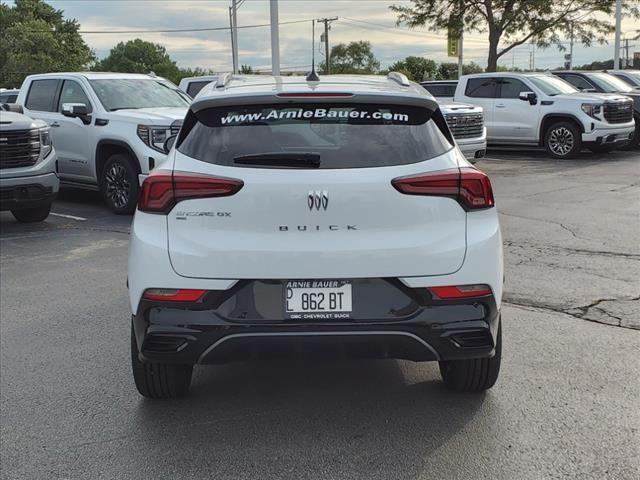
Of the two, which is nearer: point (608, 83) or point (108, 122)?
point (108, 122)

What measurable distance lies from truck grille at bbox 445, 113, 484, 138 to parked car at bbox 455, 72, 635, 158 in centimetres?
→ 368

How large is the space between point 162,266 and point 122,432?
94 centimetres

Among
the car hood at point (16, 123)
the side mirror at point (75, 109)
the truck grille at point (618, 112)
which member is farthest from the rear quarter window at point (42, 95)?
the truck grille at point (618, 112)

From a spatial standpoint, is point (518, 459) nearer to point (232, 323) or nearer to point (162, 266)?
point (232, 323)

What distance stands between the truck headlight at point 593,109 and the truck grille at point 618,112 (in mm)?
162

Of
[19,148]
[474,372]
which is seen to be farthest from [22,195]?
[474,372]

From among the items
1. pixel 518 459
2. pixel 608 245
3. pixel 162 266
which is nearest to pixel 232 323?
pixel 162 266

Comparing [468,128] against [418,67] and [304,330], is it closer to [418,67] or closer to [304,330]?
[304,330]

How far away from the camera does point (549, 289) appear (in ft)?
20.4

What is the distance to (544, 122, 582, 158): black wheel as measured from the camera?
16828 millimetres

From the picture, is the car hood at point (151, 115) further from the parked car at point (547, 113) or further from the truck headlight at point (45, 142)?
the parked car at point (547, 113)

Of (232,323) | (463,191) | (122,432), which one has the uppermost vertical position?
(463,191)

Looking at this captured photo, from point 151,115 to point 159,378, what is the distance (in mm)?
6929

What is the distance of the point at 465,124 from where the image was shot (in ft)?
45.3
